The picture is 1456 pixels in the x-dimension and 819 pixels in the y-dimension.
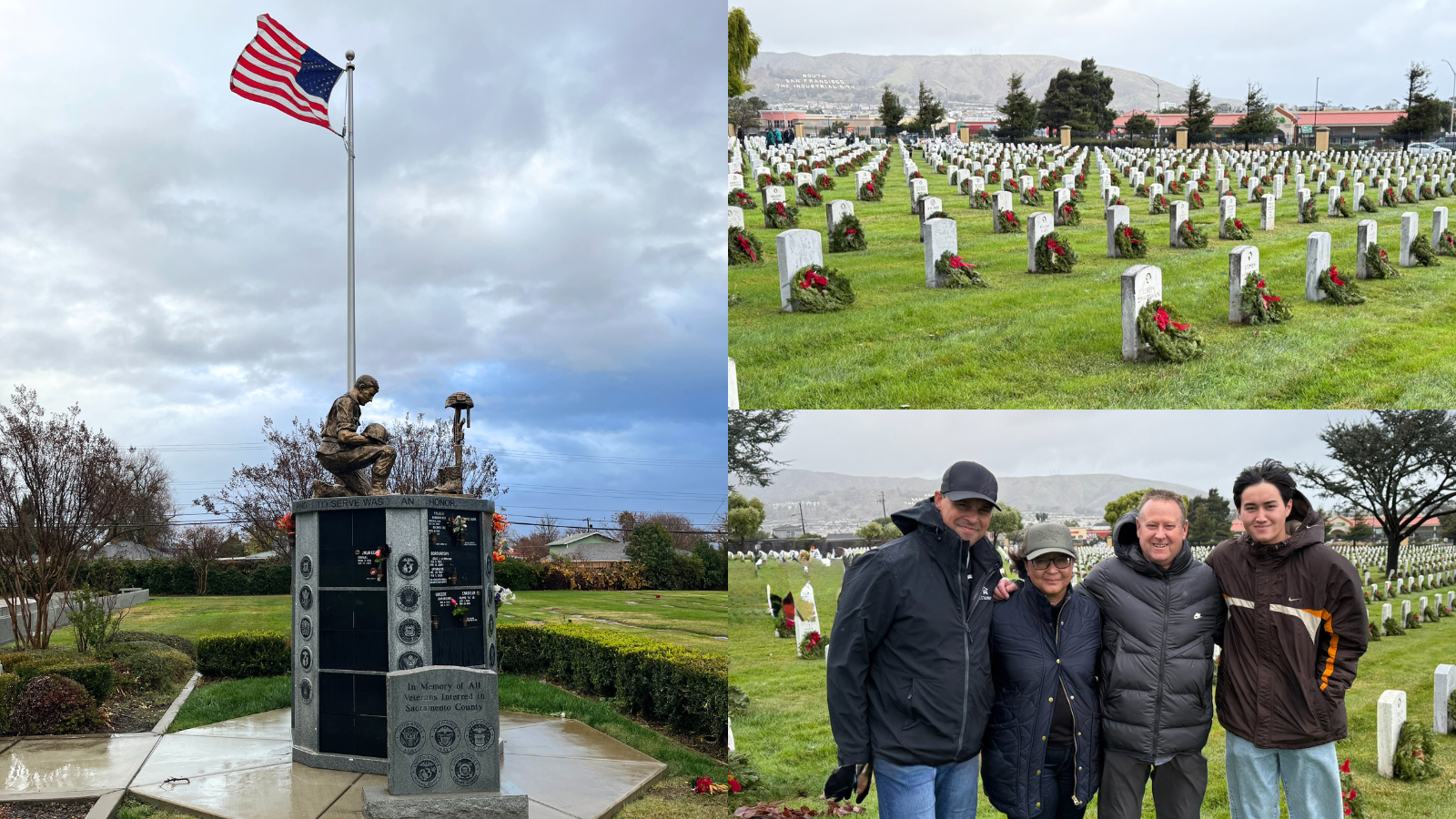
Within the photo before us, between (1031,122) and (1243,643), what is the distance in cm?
1063

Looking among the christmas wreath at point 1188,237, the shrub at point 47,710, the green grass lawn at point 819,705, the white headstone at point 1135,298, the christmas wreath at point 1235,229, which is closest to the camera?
the green grass lawn at point 819,705

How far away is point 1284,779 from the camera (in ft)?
13.7

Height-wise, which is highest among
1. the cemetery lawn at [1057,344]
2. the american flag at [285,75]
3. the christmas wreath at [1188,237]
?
the american flag at [285,75]

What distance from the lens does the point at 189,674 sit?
12.4 metres

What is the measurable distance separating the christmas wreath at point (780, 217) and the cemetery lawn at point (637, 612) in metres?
7.48

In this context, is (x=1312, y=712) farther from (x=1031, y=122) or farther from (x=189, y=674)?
(x=189, y=674)

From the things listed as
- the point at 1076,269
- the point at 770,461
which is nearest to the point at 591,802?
the point at 770,461

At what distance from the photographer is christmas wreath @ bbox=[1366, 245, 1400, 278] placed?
10.8 m

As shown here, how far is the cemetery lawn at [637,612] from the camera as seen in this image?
61.3 feet

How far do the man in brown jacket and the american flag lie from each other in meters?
10.6

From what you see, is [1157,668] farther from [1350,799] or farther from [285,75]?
[285,75]

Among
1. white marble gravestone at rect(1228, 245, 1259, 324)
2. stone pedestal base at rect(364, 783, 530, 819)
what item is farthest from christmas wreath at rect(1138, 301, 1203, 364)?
stone pedestal base at rect(364, 783, 530, 819)

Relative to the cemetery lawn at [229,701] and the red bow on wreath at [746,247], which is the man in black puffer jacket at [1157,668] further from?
the cemetery lawn at [229,701]

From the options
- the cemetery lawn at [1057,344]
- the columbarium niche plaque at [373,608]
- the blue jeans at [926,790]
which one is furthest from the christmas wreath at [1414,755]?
the columbarium niche plaque at [373,608]
